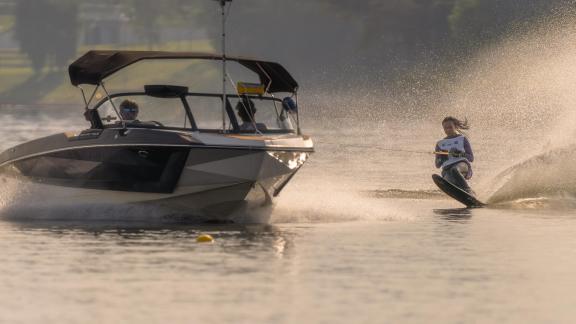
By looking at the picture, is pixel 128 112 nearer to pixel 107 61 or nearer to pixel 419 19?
pixel 107 61

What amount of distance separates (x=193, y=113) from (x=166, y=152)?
3.81ft

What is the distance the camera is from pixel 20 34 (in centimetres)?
17400

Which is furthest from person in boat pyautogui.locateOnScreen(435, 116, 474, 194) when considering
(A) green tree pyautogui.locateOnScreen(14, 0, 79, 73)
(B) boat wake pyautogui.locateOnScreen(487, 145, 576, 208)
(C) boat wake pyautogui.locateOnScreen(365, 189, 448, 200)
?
(A) green tree pyautogui.locateOnScreen(14, 0, 79, 73)

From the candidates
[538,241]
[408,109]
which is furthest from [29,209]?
[408,109]

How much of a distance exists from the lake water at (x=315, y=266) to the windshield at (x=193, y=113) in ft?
4.14

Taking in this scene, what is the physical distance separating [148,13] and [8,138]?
467 feet

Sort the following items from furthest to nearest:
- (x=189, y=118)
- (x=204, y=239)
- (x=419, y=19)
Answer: (x=419, y=19) → (x=189, y=118) → (x=204, y=239)

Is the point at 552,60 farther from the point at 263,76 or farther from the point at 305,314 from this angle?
the point at 305,314

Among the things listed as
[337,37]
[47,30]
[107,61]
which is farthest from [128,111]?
[47,30]

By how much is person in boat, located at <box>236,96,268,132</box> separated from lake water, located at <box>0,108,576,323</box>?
4.15ft

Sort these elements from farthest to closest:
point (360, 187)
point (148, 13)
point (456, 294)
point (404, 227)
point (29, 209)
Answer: point (148, 13) → point (360, 187) → point (29, 209) → point (404, 227) → point (456, 294)

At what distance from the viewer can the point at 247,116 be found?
22.6m

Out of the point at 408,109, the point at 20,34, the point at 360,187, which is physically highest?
the point at 20,34

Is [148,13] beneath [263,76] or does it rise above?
above
